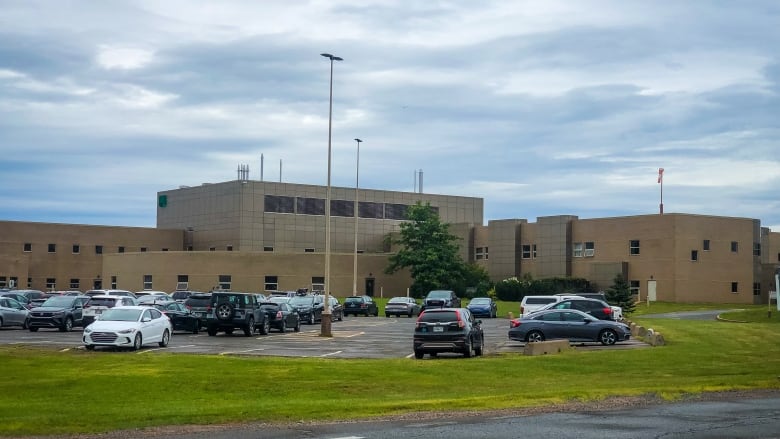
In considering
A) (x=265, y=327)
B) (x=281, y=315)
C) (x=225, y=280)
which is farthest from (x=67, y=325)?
(x=225, y=280)

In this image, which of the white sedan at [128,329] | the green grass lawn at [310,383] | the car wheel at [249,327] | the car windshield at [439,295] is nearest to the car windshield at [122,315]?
the white sedan at [128,329]

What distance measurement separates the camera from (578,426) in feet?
50.7

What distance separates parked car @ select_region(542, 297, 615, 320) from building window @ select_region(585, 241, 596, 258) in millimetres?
49175

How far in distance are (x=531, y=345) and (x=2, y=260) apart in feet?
274

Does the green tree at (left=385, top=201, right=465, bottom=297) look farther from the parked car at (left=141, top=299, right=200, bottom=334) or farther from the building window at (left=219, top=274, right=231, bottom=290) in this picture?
the parked car at (left=141, top=299, right=200, bottom=334)

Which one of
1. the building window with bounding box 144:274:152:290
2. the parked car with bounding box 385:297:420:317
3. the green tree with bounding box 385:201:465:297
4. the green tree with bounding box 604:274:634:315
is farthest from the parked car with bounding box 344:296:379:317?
the building window with bounding box 144:274:152:290

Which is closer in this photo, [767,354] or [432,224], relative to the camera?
[767,354]

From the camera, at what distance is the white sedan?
3247cm

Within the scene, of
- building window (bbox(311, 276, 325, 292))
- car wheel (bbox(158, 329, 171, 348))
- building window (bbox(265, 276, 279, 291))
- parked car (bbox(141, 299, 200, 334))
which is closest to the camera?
car wheel (bbox(158, 329, 171, 348))

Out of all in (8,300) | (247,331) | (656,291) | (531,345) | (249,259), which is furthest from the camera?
(249,259)

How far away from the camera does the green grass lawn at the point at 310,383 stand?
1723 centimetres

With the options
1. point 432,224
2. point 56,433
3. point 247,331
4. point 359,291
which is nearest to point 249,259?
point 359,291

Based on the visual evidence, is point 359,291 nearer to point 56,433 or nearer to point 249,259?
point 249,259

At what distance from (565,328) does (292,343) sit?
33.6ft
